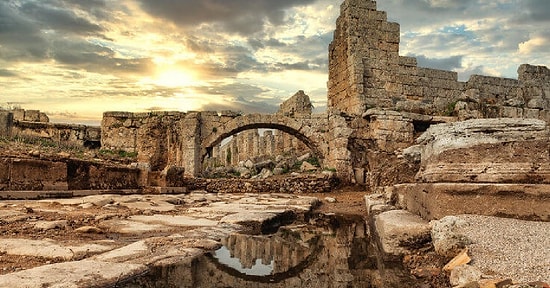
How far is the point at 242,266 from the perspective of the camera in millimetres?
3227

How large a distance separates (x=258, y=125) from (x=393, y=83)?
5.74 meters

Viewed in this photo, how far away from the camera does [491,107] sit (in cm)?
1572

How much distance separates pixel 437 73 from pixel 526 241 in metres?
16.0

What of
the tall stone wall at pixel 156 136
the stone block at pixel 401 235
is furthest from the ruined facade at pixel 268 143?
the stone block at pixel 401 235

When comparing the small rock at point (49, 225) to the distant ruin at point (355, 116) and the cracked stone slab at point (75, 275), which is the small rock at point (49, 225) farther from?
the distant ruin at point (355, 116)

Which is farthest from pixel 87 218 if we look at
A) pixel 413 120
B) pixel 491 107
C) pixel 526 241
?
pixel 491 107

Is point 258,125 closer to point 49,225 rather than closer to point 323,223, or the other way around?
point 323,223

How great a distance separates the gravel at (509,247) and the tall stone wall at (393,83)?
12.6m

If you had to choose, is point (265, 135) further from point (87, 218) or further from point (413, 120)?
point (87, 218)

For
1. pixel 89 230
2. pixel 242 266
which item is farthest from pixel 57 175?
pixel 242 266

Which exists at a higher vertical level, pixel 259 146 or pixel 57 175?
pixel 259 146

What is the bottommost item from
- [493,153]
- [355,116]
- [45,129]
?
[493,153]

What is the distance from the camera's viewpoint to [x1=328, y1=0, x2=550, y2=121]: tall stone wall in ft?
51.7

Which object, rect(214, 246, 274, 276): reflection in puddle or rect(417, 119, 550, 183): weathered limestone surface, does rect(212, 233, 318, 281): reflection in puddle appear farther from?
rect(417, 119, 550, 183): weathered limestone surface
